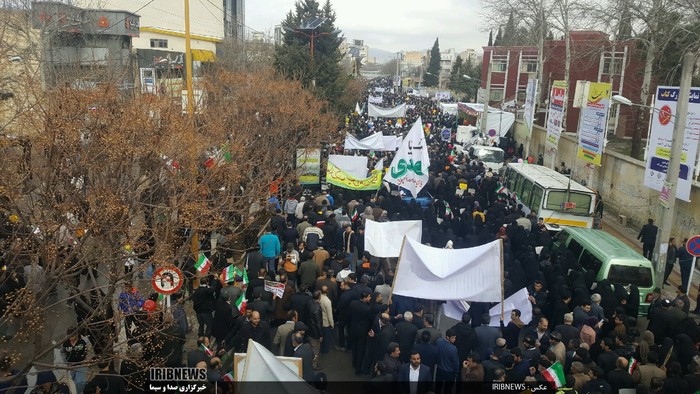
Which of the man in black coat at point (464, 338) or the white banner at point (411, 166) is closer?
the man in black coat at point (464, 338)

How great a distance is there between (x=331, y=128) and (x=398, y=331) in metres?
20.5

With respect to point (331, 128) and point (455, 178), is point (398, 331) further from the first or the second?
point (331, 128)

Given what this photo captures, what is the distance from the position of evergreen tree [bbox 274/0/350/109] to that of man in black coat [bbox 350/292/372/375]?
80.9 feet

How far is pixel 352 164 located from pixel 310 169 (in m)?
2.69

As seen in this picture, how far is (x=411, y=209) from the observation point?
54.7 ft

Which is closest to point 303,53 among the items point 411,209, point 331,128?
point 331,128

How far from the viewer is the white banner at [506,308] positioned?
411 inches

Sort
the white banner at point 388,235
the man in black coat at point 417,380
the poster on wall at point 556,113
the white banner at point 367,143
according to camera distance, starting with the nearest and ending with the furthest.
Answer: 1. the man in black coat at point 417,380
2. the white banner at point 388,235
3. the poster on wall at point 556,113
4. the white banner at point 367,143

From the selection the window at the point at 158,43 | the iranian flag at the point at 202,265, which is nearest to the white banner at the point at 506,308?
the iranian flag at the point at 202,265

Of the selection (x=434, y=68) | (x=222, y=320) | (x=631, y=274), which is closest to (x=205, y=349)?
(x=222, y=320)

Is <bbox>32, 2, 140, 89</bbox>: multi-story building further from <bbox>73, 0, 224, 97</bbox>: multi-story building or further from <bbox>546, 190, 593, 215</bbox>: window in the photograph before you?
<bbox>546, 190, 593, 215</bbox>: window

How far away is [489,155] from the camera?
2936 cm

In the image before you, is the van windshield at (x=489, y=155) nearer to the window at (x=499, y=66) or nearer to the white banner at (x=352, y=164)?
the white banner at (x=352, y=164)

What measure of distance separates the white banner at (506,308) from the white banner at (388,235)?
219 cm
